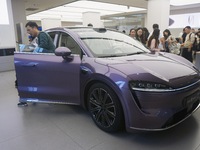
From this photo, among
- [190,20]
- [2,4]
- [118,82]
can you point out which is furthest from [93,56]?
[190,20]

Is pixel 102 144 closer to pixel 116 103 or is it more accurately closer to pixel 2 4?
pixel 116 103

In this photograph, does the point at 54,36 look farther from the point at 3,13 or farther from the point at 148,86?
the point at 3,13

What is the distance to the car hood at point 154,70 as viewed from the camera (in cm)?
165

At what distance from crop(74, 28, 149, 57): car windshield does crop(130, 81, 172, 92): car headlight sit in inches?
25.2

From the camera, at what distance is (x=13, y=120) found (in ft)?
7.96

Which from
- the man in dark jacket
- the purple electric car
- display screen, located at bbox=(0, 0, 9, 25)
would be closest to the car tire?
the purple electric car

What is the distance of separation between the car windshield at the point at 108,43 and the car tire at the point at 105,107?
0.46 meters

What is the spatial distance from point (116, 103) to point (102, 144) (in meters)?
0.46

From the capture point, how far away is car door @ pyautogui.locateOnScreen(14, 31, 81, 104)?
7.29ft

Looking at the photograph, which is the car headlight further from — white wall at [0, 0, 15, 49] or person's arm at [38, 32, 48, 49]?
white wall at [0, 0, 15, 49]

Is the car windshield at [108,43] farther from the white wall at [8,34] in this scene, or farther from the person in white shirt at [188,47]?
the white wall at [8,34]

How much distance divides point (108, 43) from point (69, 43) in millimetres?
560

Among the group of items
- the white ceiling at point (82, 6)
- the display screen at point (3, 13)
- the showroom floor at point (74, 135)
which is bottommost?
the showroom floor at point (74, 135)

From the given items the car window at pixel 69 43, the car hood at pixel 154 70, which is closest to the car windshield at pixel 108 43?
the car window at pixel 69 43
